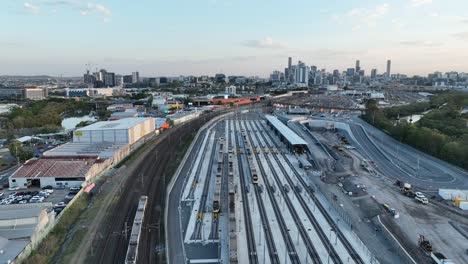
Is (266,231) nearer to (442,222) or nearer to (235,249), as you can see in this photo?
(235,249)

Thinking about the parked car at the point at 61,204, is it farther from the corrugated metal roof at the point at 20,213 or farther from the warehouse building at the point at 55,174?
the corrugated metal roof at the point at 20,213

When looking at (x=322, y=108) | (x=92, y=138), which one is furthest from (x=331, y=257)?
(x=322, y=108)

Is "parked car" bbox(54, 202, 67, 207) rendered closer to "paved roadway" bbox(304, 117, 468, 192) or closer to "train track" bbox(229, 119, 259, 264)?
"train track" bbox(229, 119, 259, 264)

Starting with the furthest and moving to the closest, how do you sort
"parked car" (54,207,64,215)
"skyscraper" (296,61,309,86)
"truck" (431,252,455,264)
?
"skyscraper" (296,61,309,86)
"parked car" (54,207,64,215)
"truck" (431,252,455,264)

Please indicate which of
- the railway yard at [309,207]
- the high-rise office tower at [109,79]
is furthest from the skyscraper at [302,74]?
the railway yard at [309,207]

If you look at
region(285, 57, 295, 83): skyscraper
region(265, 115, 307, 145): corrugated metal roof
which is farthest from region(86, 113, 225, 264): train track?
region(285, 57, 295, 83): skyscraper

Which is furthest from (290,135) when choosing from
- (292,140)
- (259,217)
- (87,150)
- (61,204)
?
(61,204)
